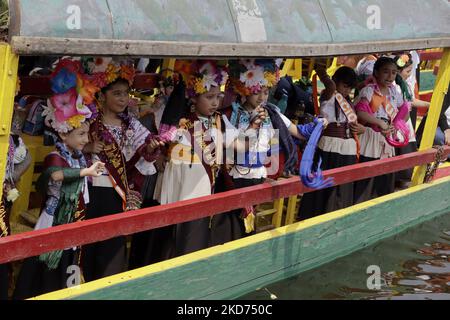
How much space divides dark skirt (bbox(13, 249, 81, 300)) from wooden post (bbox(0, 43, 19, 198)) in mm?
1084

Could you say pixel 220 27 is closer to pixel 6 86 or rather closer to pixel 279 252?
pixel 6 86

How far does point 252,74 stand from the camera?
502 cm

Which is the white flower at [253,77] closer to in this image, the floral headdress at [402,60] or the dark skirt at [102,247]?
the dark skirt at [102,247]

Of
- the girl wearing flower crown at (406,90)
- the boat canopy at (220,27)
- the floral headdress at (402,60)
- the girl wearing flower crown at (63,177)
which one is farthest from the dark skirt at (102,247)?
the floral headdress at (402,60)

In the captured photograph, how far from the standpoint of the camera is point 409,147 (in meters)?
7.61

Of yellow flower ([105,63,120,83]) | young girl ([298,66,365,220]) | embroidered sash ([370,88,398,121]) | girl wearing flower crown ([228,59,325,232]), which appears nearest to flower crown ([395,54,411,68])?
embroidered sash ([370,88,398,121])

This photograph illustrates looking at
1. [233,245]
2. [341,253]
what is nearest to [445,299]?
[341,253]

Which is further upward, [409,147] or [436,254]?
[409,147]

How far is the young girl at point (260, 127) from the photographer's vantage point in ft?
16.5

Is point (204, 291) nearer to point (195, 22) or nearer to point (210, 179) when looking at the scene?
point (210, 179)

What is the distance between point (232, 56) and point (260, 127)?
100 centimetres

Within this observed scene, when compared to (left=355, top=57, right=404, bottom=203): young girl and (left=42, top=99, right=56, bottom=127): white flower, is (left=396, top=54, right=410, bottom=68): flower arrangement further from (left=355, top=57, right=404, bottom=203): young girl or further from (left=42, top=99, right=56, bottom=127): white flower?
(left=42, top=99, right=56, bottom=127): white flower

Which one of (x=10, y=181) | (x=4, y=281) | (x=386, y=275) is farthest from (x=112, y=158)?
(x=386, y=275)

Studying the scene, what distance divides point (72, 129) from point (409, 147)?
4514mm
